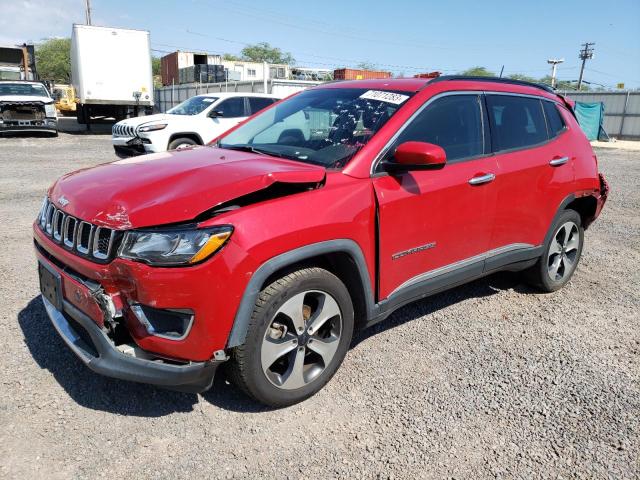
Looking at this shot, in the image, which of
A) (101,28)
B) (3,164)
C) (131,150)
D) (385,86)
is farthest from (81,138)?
(385,86)

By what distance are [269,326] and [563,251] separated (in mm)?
3180

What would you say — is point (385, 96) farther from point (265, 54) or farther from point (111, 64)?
point (265, 54)

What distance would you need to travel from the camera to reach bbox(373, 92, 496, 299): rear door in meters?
3.05

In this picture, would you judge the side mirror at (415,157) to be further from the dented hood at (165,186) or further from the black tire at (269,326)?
the black tire at (269,326)

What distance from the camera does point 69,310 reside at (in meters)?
2.64

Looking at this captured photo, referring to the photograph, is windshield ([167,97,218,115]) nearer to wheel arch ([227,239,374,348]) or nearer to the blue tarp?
wheel arch ([227,239,374,348])

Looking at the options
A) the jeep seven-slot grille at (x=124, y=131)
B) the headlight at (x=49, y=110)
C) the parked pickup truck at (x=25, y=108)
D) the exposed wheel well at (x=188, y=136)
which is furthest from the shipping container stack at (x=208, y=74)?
the exposed wheel well at (x=188, y=136)

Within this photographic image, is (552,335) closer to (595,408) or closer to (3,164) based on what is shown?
(595,408)

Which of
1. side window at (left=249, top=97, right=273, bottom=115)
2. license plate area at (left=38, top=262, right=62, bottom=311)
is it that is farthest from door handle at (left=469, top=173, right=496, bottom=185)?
side window at (left=249, top=97, right=273, bottom=115)

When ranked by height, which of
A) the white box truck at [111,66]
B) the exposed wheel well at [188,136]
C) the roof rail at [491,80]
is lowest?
the exposed wheel well at [188,136]

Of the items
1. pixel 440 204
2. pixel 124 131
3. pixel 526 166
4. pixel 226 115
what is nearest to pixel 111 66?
pixel 124 131

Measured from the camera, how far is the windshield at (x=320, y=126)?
3158 millimetres

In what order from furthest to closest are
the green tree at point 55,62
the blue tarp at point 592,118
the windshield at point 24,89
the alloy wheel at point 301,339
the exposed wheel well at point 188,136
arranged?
the green tree at point 55,62 → the blue tarp at point 592,118 → the windshield at point 24,89 → the exposed wheel well at point 188,136 → the alloy wheel at point 301,339

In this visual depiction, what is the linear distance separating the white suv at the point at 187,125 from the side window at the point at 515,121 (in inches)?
293
